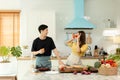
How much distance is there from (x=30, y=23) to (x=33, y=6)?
22.9 inches

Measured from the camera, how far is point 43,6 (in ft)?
22.2

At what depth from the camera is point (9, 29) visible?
6.81 meters

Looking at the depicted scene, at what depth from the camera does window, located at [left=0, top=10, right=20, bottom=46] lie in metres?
6.78

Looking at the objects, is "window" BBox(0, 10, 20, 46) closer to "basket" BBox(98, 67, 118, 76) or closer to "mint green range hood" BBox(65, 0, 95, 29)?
"mint green range hood" BBox(65, 0, 95, 29)

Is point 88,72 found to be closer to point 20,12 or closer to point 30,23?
point 30,23

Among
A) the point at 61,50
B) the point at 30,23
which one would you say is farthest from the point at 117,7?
the point at 30,23

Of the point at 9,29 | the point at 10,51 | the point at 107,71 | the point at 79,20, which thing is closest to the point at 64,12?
the point at 79,20

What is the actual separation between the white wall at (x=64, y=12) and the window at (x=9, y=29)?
18 centimetres

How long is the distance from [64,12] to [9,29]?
1.57m

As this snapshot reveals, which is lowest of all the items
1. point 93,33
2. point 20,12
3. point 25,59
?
point 25,59

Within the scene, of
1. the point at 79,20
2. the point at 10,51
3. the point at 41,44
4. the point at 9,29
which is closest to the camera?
the point at 41,44

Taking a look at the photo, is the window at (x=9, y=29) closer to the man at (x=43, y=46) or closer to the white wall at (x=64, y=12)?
the white wall at (x=64, y=12)

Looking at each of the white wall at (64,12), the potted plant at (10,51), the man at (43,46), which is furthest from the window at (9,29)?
the man at (43,46)

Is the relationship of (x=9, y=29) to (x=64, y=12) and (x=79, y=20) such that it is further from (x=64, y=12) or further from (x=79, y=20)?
(x=79, y=20)
